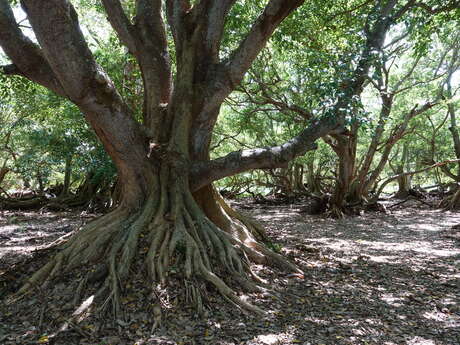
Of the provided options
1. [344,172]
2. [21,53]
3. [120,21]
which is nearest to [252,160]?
[120,21]

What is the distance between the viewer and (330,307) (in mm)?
4000

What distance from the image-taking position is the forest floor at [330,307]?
3254 mm

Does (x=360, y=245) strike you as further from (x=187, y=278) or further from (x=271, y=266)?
(x=187, y=278)

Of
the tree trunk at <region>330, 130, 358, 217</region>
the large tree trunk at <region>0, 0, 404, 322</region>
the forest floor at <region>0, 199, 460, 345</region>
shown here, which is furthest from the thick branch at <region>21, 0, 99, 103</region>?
the tree trunk at <region>330, 130, 358, 217</region>

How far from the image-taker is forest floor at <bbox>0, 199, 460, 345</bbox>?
10.7 feet

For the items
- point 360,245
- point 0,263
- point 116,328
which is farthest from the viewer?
point 360,245

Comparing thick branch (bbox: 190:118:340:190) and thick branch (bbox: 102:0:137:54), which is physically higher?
thick branch (bbox: 102:0:137:54)

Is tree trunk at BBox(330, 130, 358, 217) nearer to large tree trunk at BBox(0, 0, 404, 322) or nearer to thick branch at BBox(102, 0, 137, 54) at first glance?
large tree trunk at BBox(0, 0, 404, 322)

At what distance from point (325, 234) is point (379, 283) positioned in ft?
11.7

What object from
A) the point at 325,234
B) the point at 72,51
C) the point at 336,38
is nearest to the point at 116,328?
the point at 72,51

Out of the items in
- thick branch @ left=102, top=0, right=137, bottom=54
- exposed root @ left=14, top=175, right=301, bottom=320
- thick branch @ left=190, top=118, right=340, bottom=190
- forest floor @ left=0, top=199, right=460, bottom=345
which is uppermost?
thick branch @ left=102, top=0, right=137, bottom=54

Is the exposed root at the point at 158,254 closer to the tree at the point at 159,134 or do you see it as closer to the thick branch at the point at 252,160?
the tree at the point at 159,134

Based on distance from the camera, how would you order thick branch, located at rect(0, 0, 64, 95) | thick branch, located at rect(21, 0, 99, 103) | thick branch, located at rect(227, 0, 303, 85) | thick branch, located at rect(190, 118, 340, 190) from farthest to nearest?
thick branch, located at rect(190, 118, 340, 190) → thick branch, located at rect(227, 0, 303, 85) → thick branch, located at rect(0, 0, 64, 95) → thick branch, located at rect(21, 0, 99, 103)

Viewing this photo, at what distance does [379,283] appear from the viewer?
4844mm
